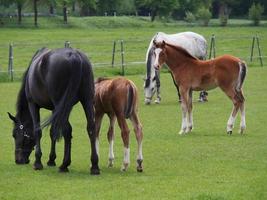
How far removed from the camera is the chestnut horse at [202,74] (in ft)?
45.2

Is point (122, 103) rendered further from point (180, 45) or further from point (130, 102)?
point (180, 45)

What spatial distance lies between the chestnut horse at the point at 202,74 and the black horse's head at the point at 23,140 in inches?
153

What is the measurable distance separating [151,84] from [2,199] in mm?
11440

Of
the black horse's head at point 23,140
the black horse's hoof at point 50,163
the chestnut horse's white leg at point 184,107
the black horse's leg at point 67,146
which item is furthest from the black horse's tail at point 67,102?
the chestnut horse's white leg at point 184,107

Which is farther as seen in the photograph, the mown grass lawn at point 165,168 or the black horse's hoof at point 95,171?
the black horse's hoof at point 95,171

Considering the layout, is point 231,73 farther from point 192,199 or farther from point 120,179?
point 192,199

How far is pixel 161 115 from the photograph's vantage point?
17281 mm

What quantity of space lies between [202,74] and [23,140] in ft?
15.4

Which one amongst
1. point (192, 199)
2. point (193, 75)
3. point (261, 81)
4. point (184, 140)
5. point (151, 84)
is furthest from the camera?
point (261, 81)

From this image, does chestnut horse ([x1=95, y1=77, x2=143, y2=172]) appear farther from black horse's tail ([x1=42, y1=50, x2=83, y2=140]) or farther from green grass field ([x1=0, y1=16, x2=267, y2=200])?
black horse's tail ([x1=42, y1=50, x2=83, y2=140])

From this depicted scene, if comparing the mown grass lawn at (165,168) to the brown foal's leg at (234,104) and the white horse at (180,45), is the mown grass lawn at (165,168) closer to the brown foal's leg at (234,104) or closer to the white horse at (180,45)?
the brown foal's leg at (234,104)

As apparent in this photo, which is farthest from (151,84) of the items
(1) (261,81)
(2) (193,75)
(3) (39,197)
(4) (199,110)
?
(3) (39,197)

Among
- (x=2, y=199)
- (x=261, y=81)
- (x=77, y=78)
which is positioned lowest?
(x=261, y=81)

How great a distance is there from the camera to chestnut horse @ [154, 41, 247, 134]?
1379 centimetres
